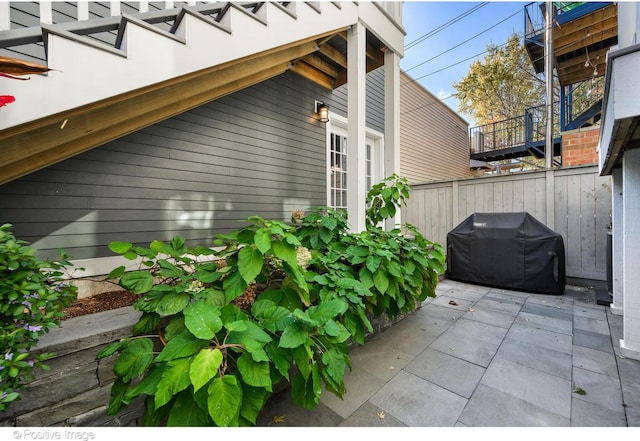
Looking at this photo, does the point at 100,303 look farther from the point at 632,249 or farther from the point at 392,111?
the point at 632,249

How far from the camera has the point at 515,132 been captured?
938 centimetres

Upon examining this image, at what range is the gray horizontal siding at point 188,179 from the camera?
210 centimetres

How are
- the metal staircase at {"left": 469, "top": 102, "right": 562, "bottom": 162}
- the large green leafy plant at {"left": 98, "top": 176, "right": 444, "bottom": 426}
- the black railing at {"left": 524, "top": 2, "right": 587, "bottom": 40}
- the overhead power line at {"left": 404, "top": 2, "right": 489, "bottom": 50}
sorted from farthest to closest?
the metal staircase at {"left": 469, "top": 102, "right": 562, "bottom": 162}, the overhead power line at {"left": 404, "top": 2, "right": 489, "bottom": 50}, the black railing at {"left": 524, "top": 2, "right": 587, "bottom": 40}, the large green leafy plant at {"left": 98, "top": 176, "right": 444, "bottom": 426}

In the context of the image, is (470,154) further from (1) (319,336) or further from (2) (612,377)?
(1) (319,336)

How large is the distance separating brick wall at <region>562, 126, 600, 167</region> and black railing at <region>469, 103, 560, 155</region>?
4.34 meters

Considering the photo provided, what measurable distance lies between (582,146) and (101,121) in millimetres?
6529

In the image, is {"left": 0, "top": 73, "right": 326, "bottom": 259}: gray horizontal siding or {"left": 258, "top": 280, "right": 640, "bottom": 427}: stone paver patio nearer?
{"left": 258, "top": 280, "right": 640, "bottom": 427}: stone paver patio

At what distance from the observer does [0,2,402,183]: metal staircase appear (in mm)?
1364

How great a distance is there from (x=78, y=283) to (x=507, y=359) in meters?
3.43

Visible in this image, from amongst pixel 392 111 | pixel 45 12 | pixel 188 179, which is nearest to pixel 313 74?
pixel 392 111

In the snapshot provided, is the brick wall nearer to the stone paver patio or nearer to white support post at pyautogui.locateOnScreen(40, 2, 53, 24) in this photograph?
the stone paver patio

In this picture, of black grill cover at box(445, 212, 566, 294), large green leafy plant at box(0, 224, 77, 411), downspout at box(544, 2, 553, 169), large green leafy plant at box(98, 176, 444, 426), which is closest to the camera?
large green leafy plant at box(0, 224, 77, 411)

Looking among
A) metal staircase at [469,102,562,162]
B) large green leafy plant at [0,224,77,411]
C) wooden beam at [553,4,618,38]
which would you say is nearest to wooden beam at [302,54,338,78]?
large green leafy plant at [0,224,77,411]
